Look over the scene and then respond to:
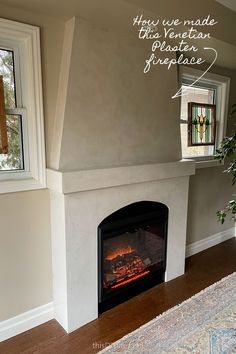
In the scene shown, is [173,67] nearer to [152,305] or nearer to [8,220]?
[8,220]

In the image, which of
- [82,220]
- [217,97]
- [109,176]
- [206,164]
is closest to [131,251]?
[82,220]

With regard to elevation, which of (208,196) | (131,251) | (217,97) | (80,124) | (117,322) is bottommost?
(117,322)

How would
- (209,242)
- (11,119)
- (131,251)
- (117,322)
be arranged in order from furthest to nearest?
(209,242)
(131,251)
(117,322)
(11,119)

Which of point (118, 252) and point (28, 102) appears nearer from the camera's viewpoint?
point (28, 102)

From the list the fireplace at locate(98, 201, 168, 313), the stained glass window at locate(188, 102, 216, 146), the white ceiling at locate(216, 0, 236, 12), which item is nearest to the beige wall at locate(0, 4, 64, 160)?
the fireplace at locate(98, 201, 168, 313)

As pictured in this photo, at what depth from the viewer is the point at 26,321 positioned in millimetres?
1934

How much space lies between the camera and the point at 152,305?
7.27 feet

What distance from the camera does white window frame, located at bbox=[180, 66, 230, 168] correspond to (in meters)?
2.86

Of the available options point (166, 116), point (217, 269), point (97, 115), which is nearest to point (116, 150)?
point (97, 115)

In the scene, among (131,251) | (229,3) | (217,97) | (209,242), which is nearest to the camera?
(229,3)

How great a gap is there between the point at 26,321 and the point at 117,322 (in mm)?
700

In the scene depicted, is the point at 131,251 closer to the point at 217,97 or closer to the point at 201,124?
the point at 201,124

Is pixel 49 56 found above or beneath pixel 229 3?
beneath

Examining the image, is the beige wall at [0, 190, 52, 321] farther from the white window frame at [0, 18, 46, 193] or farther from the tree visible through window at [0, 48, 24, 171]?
the tree visible through window at [0, 48, 24, 171]
